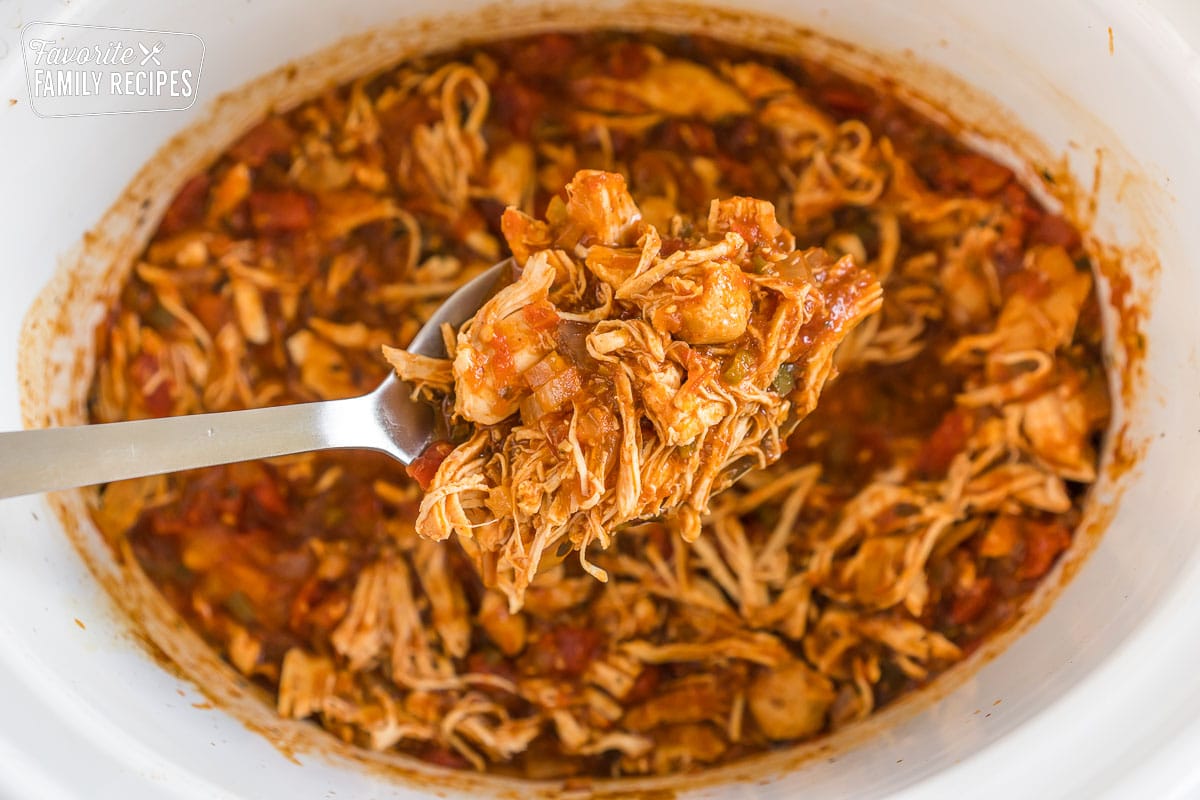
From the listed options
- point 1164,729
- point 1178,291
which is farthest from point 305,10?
point 1164,729

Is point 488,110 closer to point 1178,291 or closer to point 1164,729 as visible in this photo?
point 1178,291

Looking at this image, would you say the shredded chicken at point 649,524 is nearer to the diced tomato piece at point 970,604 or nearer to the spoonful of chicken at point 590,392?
the diced tomato piece at point 970,604

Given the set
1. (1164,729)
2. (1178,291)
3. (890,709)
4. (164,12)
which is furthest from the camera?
(890,709)

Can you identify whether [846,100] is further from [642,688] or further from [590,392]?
[642,688]

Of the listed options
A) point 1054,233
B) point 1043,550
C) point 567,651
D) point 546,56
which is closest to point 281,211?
point 546,56

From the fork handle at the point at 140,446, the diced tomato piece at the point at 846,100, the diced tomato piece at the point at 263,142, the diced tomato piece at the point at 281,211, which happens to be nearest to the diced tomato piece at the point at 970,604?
the diced tomato piece at the point at 846,100

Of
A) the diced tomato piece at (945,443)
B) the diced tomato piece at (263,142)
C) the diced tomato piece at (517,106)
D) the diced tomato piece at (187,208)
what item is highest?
the diced tomato piece at (945,443)

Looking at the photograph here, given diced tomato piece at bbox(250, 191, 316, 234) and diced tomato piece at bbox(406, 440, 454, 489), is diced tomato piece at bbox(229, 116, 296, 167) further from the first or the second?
diced tomato piece at bbox(406, 440, 454, 489)
